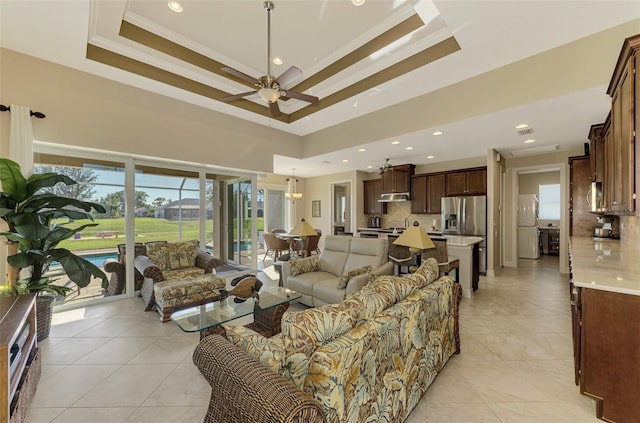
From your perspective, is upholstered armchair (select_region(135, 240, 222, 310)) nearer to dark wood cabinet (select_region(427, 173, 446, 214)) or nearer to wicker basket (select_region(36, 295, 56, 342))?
wicker basket (select_region(36, 295, 56, 342))

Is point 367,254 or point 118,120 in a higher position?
point 118,120

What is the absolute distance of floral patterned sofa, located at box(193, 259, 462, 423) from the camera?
105 centimetres

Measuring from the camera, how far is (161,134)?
430cm

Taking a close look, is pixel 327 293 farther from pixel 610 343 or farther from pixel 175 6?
pixel 175 6

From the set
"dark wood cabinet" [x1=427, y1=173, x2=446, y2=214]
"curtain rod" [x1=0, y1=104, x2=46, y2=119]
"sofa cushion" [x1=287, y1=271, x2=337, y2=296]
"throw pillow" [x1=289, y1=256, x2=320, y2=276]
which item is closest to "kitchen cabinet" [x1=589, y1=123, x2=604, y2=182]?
"dark wood cabinet" [x1=427, y1=173, x2=446, y2=214]

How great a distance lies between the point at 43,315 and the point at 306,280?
2.92 meters

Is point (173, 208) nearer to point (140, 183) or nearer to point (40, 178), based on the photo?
point (140, 183)

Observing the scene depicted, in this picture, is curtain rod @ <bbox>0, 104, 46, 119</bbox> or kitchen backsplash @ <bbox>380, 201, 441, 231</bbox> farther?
kitchen backsplash @ <bbox>380, 201, 441, 231</bbox>

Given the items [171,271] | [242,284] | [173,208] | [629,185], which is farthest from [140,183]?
[629,185]

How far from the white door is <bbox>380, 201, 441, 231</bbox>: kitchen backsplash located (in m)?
2.87

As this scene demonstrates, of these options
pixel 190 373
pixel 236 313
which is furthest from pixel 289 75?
pixel 190 373

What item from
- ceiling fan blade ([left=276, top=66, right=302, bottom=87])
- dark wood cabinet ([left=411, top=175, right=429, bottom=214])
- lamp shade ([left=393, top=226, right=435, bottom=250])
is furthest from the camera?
dark wood cabinet ([left=411, top=175, right=429, bottom=214])

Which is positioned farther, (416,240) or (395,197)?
(395,197)

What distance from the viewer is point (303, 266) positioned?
3.84 meters
